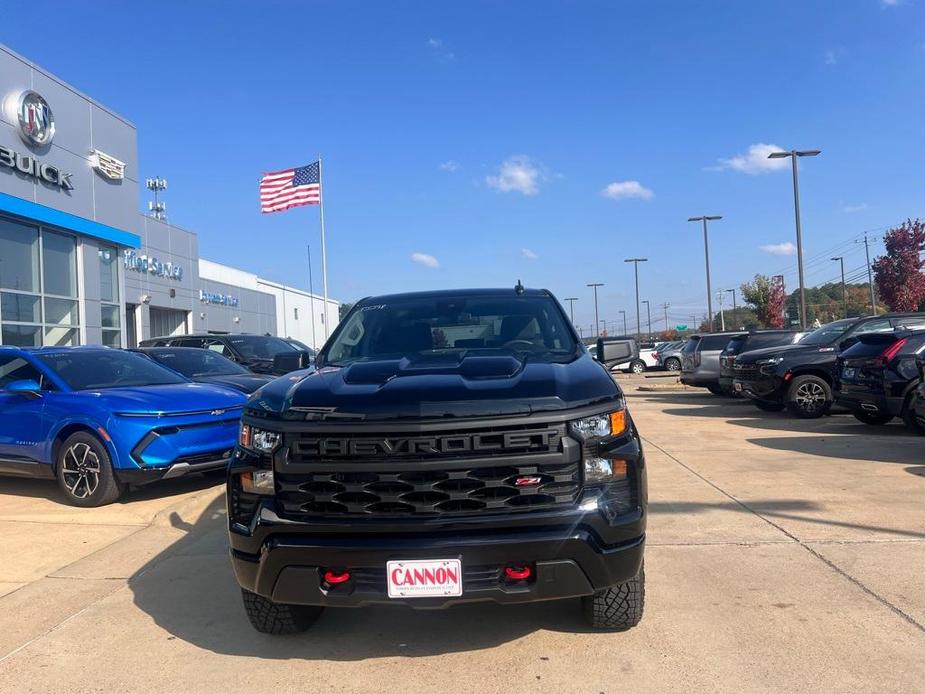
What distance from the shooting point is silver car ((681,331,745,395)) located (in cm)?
1633

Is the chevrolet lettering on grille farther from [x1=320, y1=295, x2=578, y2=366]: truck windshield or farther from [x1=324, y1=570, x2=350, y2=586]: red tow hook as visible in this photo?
[x1=320, y1=295, x2=578, y2=366]: truck windshield

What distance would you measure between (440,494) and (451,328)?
5.91 feet

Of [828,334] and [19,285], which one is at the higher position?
[19,285]

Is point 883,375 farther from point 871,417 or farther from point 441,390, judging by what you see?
point 441,390

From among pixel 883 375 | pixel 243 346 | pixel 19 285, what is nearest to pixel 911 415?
pixel 883 375

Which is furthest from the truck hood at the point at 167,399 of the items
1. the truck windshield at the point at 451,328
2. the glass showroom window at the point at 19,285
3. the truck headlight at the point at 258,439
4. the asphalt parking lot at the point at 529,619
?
the glass showroom window at the point at 19,285

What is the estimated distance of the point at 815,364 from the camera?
37.6 ft

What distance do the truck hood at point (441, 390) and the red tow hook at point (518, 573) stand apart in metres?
0.63

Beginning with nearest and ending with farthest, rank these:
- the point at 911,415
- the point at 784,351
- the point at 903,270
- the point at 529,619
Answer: the point at 529,619 → the point at 911,415 → the point at 784,351 → the point at 903,270

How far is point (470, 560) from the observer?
2799 millimetres

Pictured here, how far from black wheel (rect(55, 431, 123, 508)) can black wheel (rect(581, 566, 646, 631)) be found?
4686mm

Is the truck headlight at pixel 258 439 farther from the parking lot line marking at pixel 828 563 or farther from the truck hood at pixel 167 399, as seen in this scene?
the truck hood at pixel 167 399

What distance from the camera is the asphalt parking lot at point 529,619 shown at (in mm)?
3064

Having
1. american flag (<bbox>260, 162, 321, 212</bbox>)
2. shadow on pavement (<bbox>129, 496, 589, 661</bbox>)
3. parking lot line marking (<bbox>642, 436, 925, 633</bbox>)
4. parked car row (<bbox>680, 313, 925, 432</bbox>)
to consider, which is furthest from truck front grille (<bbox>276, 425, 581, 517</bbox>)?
american flag (<bbox>260, 162, 321, 212</bbox>)
